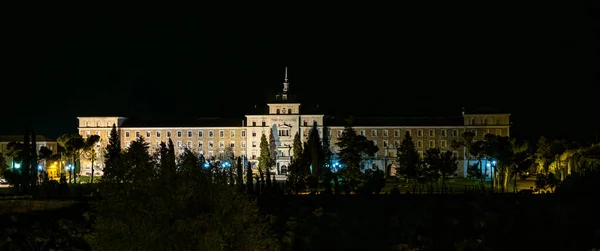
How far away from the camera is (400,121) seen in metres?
78.2

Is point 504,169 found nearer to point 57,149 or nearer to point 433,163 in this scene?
point 433,163

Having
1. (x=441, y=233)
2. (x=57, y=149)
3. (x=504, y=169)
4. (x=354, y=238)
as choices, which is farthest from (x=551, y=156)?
(x=57, y=149)

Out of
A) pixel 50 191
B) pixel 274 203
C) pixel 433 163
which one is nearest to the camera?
pixel 274 203

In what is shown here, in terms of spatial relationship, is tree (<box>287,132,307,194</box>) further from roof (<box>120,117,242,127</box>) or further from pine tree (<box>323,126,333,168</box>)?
roof (<box>120,117,242,127</box>)

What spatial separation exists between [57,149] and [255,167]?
77.4 feet

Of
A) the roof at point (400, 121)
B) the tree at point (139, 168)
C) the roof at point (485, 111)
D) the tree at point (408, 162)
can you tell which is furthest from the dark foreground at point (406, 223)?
the roof at point (485, 111)

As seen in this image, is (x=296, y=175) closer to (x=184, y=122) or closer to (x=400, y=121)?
(x=400, y=121)

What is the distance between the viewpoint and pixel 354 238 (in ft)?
104

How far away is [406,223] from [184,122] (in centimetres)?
4951

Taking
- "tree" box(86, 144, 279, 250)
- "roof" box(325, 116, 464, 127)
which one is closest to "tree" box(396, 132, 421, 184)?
"roof" box(325, 116, 464, 127)

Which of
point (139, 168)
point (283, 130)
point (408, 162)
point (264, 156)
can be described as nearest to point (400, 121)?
point (283, 130)

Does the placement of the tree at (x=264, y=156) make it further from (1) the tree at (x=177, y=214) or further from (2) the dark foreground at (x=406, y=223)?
(1) the tree at (x=177, y=214)

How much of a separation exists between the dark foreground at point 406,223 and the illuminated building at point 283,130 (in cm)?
3462

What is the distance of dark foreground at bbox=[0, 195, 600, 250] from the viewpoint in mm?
29516
